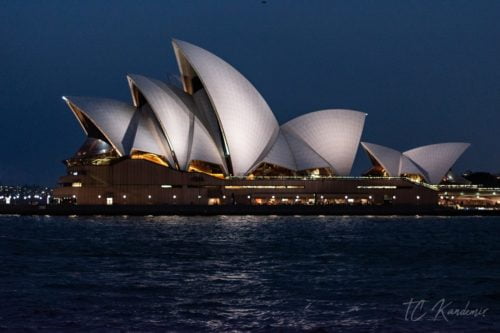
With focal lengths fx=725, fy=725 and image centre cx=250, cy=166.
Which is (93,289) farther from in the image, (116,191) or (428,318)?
(116,191)

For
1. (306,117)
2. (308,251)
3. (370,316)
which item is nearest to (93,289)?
(370,316)

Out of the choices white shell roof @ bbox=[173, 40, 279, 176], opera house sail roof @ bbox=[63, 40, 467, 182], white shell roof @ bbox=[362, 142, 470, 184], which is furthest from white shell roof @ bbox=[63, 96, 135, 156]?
Result: white shell roof @ bbox=[362, 142, 470, 184]

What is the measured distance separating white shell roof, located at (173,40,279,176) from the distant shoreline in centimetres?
456

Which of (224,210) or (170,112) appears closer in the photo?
(170,112)

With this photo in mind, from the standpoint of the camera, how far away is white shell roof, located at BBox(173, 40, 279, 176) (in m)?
63.0

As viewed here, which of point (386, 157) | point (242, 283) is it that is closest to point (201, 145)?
point (386, 157)

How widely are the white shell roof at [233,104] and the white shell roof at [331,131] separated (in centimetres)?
512

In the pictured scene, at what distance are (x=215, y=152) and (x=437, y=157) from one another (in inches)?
1036

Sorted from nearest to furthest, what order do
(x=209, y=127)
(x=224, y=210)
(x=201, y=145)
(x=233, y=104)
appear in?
(x=233, y=104) → (x=201, y=145) → (x=209, y=127) → (x=224, y=210)

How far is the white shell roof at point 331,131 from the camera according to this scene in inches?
2840

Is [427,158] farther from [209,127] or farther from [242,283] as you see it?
[242,283]

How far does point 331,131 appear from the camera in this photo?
2840 inches

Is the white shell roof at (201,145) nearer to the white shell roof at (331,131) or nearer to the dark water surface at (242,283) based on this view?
the white shell roof at (331,131)

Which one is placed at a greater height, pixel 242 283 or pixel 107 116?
pixel 107 116
